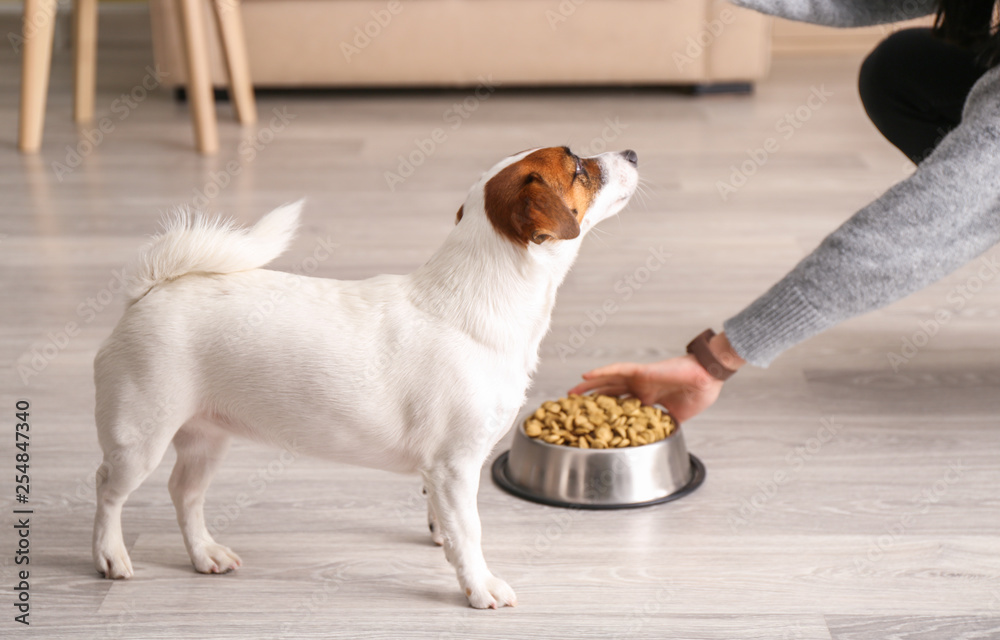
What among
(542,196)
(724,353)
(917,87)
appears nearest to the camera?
(542,196)

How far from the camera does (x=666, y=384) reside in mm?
1617

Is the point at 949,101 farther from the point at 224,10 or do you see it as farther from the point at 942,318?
the point at 224,10

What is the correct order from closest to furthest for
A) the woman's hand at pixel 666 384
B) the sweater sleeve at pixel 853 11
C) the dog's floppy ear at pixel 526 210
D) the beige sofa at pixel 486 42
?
the dog's floppy ear at pixel 526 210, the woman's hand at pixel 666 384, the sweater sleeve at pixel 853 11, the beige sofa at pixel 486 42

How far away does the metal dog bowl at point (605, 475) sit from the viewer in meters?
1.60

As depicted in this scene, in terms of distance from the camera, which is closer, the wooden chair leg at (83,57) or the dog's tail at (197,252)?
the dog's tail at (197,252)

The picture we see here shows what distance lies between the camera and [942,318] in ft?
7.57
